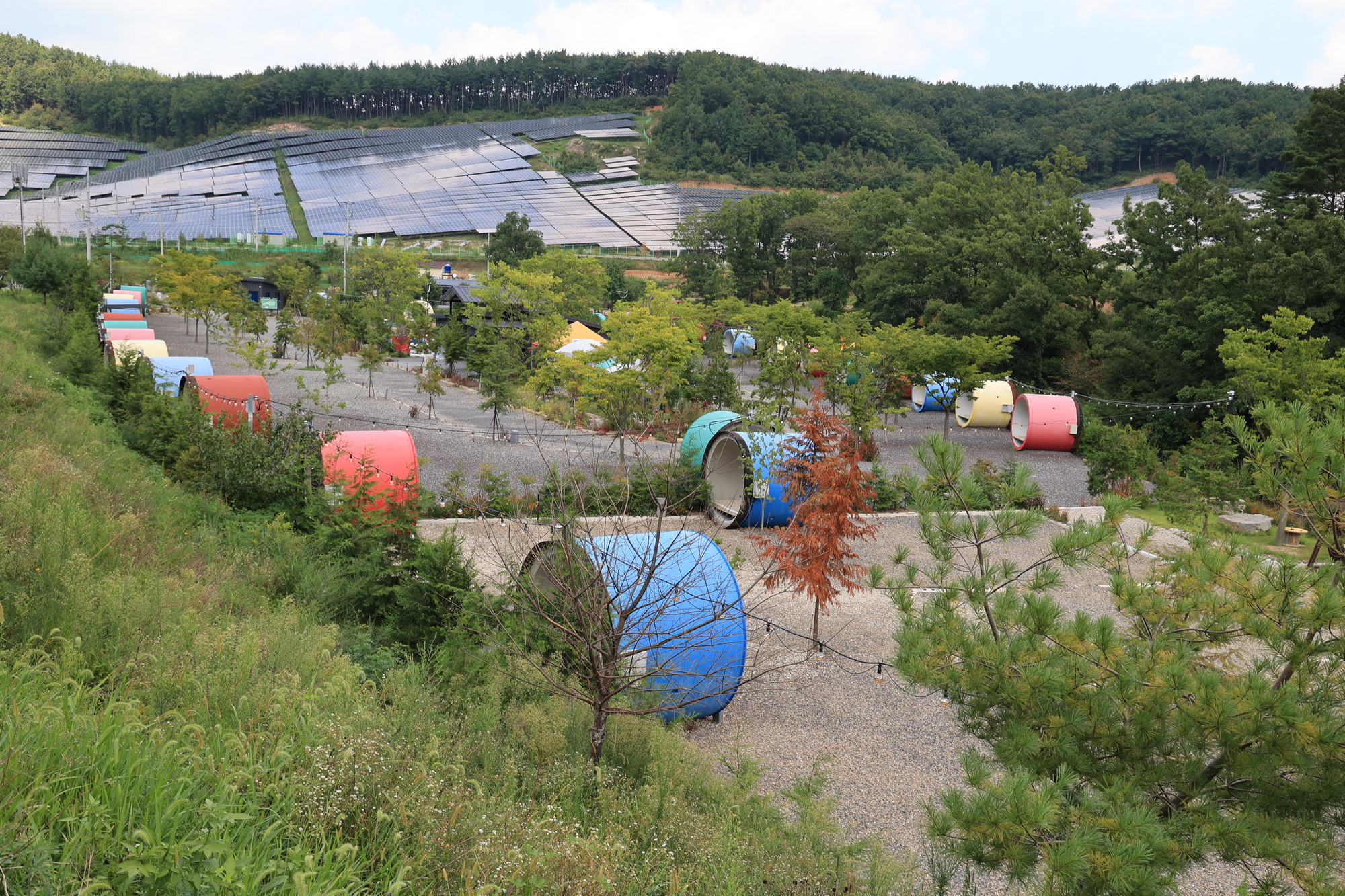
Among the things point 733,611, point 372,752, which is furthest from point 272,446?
point 372,752

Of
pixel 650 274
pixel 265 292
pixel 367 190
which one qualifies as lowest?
pixel 265 292

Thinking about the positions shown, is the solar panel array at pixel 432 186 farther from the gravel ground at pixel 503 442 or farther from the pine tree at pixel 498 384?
the pine tree at pixel 498 384

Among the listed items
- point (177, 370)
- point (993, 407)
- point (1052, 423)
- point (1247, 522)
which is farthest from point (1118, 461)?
point (177, 370)

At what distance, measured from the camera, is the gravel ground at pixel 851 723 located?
279 inches

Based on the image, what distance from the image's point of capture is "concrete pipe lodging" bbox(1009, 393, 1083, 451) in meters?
24.7

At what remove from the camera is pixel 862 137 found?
112 metres

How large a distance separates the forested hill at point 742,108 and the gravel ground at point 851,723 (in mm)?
89719

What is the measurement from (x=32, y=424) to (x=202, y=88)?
5973 inches

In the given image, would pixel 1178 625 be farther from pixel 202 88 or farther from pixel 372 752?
pixel 202 88

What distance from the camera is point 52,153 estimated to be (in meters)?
111

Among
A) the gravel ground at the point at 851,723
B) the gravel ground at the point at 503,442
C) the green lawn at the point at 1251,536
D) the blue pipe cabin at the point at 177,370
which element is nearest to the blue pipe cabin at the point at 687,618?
the gravel ground at the point at 851,723

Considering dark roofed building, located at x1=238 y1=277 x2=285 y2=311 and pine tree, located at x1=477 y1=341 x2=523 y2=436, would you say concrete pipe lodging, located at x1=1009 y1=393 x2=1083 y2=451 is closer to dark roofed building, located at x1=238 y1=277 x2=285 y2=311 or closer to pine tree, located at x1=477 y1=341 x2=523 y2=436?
pine tree, located at x1=477 y1=341 x2=523 y2=436

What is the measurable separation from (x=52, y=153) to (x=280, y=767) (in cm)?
13860

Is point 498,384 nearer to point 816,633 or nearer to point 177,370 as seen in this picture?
point 177,370
